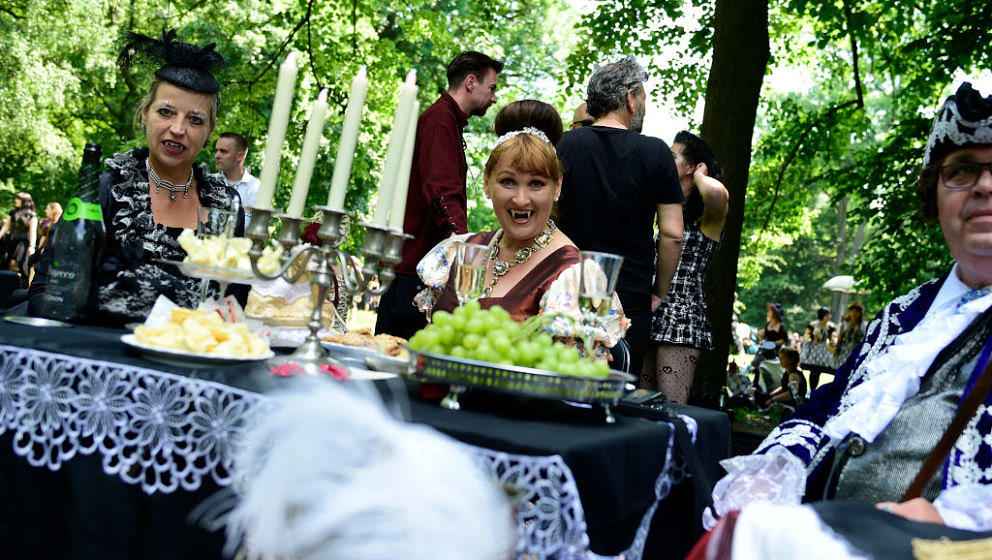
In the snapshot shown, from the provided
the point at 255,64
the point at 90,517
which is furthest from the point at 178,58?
the point at 255,64

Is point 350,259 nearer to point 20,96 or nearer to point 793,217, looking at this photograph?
point 793,217

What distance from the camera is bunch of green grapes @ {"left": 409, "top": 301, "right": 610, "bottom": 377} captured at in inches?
70.6

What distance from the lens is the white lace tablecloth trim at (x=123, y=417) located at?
1.71 m

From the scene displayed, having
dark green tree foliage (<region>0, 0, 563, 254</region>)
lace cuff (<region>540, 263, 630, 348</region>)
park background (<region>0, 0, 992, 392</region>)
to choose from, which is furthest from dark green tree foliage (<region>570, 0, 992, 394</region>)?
lace cuff (<region>540, 263, 630, 348</region>)

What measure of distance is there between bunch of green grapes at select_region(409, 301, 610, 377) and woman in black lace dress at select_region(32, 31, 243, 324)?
1223 millimetres

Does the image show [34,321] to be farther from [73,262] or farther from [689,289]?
[689,289]

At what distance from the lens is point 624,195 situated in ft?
12.9

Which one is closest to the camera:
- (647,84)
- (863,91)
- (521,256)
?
(521,256)

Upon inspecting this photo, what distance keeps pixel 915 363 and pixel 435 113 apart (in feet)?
9.93

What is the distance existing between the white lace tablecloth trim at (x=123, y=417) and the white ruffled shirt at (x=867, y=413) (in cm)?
112

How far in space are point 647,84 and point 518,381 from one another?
13.0 ft

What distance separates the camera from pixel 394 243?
80.4 inches

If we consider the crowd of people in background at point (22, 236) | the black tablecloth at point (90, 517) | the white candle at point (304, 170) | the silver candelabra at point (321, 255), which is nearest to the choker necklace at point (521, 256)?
the silver candelabra at point (321, 255)

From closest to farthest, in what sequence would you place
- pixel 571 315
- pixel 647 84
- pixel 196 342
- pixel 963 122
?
pixel 196 342 < pixel 963 122 < pixel 571 315 < pixel 647 84
